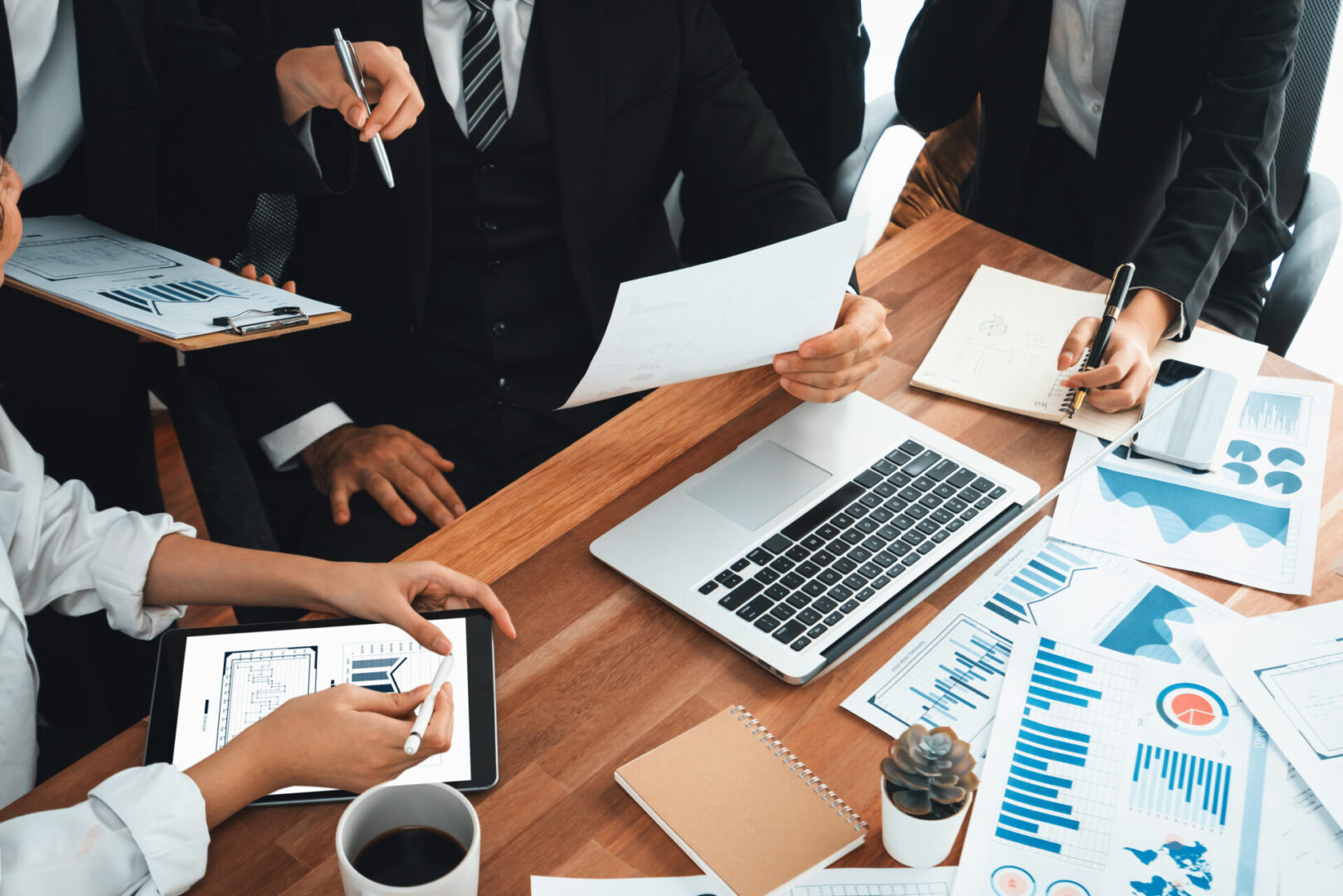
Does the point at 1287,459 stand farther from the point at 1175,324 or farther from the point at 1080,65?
the point at 1080,65

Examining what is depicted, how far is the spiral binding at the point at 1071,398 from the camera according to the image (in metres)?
1.24

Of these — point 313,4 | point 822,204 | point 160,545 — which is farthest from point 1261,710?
point 313,4

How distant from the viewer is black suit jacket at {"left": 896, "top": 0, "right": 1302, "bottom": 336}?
4.91ft

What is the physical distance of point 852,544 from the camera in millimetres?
1054

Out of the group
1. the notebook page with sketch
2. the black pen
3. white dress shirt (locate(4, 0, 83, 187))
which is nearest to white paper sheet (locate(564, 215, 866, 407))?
the notebook page with sketch

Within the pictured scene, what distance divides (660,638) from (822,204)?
0.75 meters

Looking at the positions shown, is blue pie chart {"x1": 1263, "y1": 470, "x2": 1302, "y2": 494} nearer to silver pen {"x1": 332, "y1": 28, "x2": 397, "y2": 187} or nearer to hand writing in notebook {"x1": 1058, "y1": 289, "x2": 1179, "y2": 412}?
hand writing in notebook {"x1": 1058, "y1": 289, "x2": 1179, "y2": 412}

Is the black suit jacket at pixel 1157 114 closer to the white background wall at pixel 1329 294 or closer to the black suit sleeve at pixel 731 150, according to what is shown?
the white background wall at pixel 1329 294

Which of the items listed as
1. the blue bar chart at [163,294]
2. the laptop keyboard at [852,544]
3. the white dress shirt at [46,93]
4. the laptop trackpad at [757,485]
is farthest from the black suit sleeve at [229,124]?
the laptop keyboard at [852,544]

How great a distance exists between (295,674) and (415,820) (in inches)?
10.2

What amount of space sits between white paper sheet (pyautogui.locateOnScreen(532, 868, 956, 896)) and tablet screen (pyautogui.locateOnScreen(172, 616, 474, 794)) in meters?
0.13

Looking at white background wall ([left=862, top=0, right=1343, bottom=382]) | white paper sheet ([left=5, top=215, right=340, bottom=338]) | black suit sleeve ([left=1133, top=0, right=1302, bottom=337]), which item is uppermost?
black suit sleeve ([left=1133, top=0, right=1302, bottom=337])

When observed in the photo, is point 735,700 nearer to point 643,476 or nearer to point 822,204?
point 643,476

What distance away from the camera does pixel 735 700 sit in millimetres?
935
